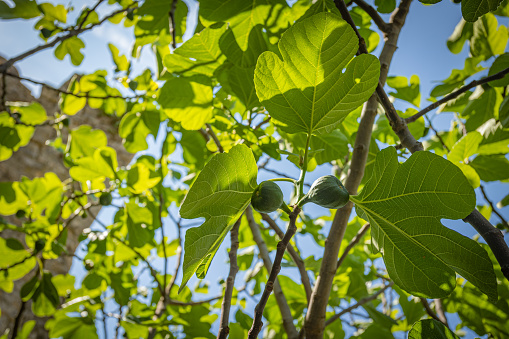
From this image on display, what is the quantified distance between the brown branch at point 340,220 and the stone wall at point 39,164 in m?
2.34

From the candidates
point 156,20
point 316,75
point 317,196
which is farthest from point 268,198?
point 156,20

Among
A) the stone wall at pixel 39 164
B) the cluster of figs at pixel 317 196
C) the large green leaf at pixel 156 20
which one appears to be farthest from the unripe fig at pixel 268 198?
the stone wall at pixel 39 164

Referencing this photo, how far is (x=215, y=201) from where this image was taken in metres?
0.50

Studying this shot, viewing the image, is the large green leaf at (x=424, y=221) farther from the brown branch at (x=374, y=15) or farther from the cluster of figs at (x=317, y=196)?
the brown branch at (x=374, y=15)

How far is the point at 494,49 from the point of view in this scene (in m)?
1.10

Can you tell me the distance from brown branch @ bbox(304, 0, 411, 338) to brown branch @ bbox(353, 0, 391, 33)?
0.06 ft

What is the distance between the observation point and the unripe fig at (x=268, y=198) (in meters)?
0.48

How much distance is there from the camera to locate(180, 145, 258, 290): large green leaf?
18.9 inches

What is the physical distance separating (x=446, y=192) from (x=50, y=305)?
169cm

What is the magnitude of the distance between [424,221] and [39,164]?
365 cm

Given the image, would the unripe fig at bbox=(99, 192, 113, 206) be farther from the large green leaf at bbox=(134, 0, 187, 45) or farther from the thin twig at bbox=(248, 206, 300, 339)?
the thin twig at bbox=(248, 206, 300, 339)

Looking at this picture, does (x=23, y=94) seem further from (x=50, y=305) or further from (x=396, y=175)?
(x=396, y=175)

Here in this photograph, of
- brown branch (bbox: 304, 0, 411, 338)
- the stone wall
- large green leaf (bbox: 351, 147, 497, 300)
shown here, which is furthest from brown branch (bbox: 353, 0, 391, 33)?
the stone wall

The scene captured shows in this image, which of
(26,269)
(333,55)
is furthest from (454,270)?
(26,269)
